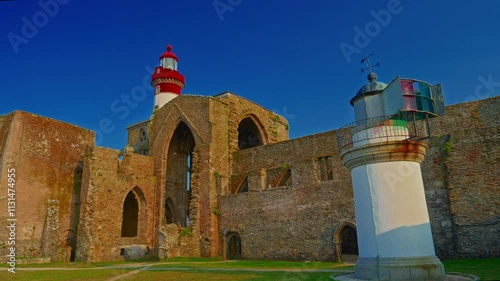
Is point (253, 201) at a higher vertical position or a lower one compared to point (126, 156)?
lower

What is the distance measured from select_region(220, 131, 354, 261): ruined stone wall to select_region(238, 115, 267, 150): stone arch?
236 inches

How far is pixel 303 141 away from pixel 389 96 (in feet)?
44.9

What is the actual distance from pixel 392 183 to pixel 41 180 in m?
19.9

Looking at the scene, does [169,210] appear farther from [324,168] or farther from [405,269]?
[405,269]

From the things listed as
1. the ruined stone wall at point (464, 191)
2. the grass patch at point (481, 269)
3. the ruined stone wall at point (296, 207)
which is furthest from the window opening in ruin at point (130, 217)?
the grass patch at point (481, 269)

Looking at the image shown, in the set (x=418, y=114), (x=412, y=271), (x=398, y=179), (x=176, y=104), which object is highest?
(x=176, y=104)

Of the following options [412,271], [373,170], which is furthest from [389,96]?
[412,271]

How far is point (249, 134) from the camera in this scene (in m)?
28.3

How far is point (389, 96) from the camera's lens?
7320 mm

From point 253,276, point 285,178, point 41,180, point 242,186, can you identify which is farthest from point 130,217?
point 253,276

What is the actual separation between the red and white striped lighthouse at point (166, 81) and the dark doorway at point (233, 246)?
18687mm

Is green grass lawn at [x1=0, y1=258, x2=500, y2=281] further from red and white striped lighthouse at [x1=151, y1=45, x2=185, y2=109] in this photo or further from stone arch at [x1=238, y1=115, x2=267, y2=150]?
red and white striped lighthouse at [x1=151, y1=45, x2=185, y2=109]

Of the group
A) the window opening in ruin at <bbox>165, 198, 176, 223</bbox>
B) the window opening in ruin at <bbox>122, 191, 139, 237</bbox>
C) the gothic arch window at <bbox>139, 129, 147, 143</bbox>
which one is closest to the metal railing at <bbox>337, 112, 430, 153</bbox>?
the window opening in ruin at <bbox>165, 198, 176, 223</bbox>

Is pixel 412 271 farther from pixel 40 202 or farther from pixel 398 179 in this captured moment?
pixel 40 202
